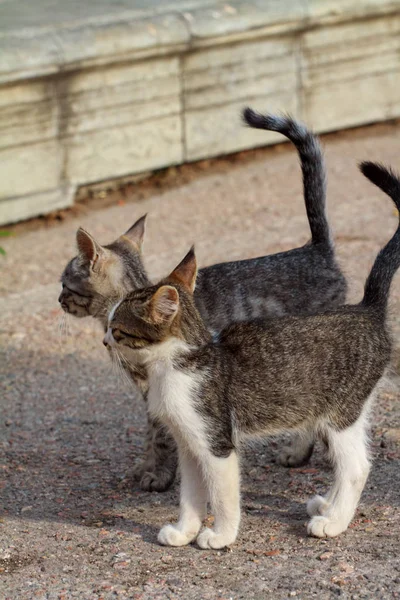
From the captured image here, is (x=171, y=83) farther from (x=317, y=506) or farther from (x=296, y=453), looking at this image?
(x=317, y=506)

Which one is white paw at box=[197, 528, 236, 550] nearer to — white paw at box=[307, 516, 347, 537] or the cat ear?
white paw at box=[307, 516, 347, 537]

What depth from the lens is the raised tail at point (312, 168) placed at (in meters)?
5.26

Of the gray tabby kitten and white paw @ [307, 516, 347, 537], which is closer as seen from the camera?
white paw @ [307, 516, 347, 537]

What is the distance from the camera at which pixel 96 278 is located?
5145mm

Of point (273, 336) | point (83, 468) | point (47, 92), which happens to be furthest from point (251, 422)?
point (47, 92)

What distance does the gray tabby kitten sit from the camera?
16.7 ft

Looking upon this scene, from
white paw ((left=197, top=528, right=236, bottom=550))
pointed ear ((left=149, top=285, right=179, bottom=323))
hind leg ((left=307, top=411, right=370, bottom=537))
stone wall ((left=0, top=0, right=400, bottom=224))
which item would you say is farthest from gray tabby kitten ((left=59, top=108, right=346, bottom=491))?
stone wall ((left=0, top=0, right=400, bottom=224))

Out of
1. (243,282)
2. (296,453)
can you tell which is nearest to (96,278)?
(243,282)

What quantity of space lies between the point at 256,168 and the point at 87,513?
582cm

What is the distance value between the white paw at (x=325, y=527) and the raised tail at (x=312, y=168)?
1.65 meters

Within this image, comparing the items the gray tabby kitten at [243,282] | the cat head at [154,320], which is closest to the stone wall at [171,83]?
the gray tabby kitten at [243,282]

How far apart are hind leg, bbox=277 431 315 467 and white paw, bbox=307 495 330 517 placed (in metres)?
0.56

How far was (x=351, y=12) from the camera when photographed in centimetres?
1016

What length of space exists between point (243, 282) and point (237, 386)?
104 cm
